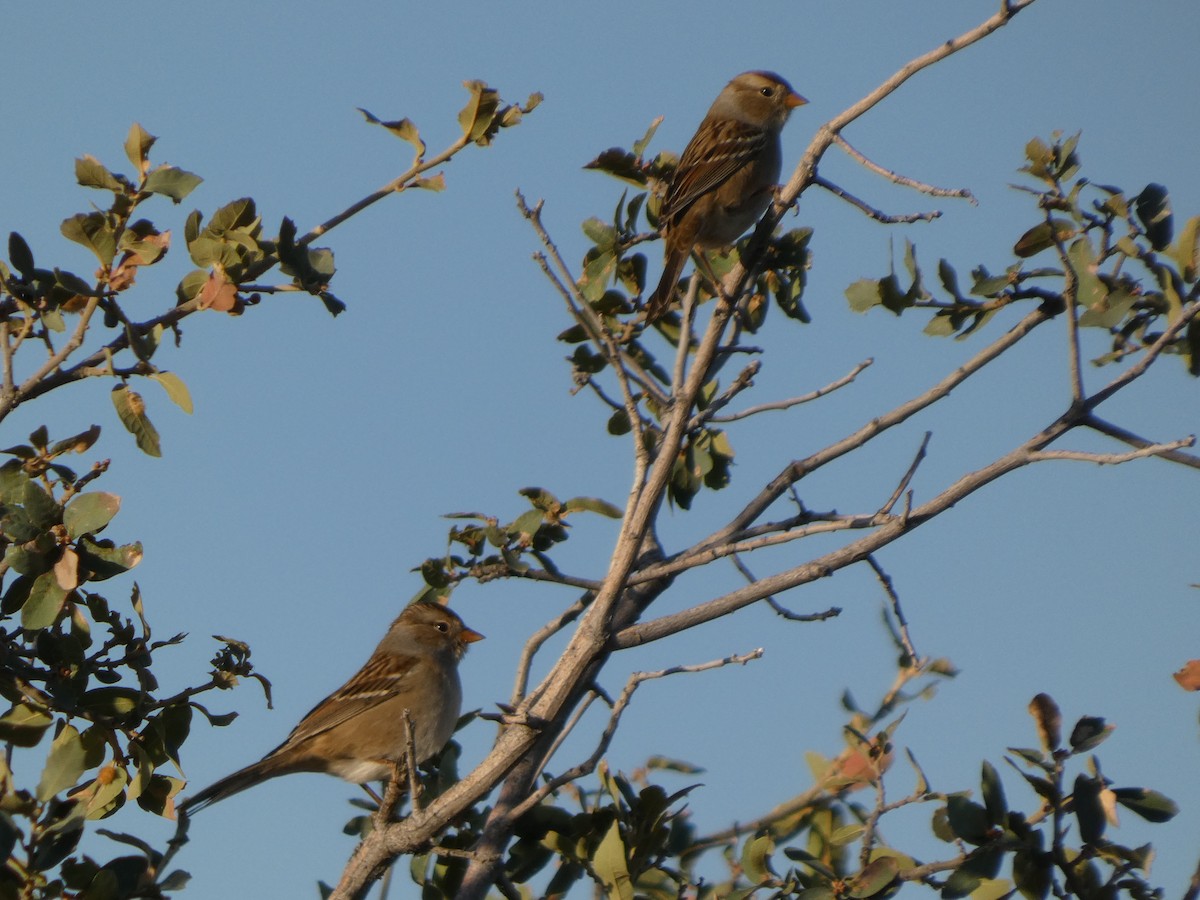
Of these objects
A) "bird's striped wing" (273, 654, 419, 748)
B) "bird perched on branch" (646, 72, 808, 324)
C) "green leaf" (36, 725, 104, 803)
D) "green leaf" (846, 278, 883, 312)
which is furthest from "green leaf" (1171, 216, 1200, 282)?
"bird's striped wing" (273, 654, 419, 748)

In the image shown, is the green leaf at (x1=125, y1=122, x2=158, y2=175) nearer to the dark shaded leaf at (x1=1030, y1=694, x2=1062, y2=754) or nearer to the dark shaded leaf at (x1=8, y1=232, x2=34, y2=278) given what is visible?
the dark shaded leaf at (x1=8, y1=232, x2=34, y2=278)

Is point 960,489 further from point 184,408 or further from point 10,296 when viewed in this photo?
point 10,296

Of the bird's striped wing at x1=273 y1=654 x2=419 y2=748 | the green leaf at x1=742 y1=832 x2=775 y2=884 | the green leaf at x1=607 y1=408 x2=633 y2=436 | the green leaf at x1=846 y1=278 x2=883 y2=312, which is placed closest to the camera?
the green leaf at x1=742 y1=832 x2=775 y2=884

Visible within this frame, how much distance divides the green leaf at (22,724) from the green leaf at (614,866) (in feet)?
5.20

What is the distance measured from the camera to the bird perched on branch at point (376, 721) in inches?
265

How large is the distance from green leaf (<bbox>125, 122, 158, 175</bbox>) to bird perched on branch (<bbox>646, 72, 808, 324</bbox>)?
8.50 feet

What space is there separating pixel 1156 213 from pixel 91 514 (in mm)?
3140

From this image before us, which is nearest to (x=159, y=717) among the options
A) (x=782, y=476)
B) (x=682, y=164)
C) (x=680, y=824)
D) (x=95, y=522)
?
(x=95, y=522)

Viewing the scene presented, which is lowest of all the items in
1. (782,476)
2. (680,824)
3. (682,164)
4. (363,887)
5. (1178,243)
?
(363,887)

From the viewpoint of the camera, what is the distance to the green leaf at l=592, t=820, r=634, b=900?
155 inches

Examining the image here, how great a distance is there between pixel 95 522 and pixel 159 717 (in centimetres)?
62

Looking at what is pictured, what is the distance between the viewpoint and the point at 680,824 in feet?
14.7

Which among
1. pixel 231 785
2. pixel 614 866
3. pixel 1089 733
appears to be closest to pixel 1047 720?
pixel 1089 733

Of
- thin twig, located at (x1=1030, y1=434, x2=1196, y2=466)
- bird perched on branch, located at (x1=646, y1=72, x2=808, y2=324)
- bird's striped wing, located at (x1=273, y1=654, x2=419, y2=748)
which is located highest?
bird perched on branch, located at (x1=646, y1=72, x2=808, y2=324)
